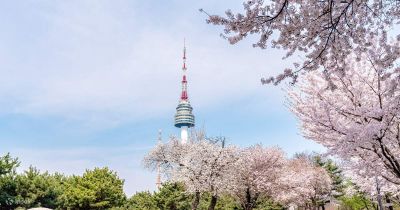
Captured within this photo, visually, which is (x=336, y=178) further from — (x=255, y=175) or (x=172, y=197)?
(x=172, y=197)

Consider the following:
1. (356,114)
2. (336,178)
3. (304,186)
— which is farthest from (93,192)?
(336,178)

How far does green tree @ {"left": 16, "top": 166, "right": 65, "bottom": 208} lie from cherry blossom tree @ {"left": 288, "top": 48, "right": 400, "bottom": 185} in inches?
880

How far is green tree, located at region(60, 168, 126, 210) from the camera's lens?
95.3ft

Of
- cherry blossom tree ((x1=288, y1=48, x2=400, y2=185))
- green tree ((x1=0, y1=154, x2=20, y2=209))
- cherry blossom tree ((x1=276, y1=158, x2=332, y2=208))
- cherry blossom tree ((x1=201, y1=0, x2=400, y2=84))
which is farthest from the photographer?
cherry blossom tree ((x1=276, y1=158, x2=332, y2=208))

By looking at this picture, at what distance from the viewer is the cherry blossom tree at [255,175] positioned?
95.8 ft

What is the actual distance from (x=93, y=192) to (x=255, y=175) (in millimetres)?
12785

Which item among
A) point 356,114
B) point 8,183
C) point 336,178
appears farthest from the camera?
point 336,178

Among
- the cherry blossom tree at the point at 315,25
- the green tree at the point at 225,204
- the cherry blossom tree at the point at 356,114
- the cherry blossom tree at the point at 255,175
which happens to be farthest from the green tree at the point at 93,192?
the cherry blossom tree at the point at 315,25

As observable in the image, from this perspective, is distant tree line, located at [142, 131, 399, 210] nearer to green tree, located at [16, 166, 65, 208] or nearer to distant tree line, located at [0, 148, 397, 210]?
distant tree line, located at [0, 148, 397, 210]

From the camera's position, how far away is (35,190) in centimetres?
2748

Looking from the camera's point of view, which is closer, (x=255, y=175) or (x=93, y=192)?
(x=93, y=192)

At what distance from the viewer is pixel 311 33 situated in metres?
5.38

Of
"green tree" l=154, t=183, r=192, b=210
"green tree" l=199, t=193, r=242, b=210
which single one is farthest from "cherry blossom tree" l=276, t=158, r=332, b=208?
"green tree" l=154, t=183, r=192, b=210

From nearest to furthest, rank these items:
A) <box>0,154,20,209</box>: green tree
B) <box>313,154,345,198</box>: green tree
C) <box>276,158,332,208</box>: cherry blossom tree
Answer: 1. <box>0,154,20,209</box>: green tree
2. <box>276,158,332,208</box>: cherry blossom tree
3. <box>313,154,345,198</box>: green tree
